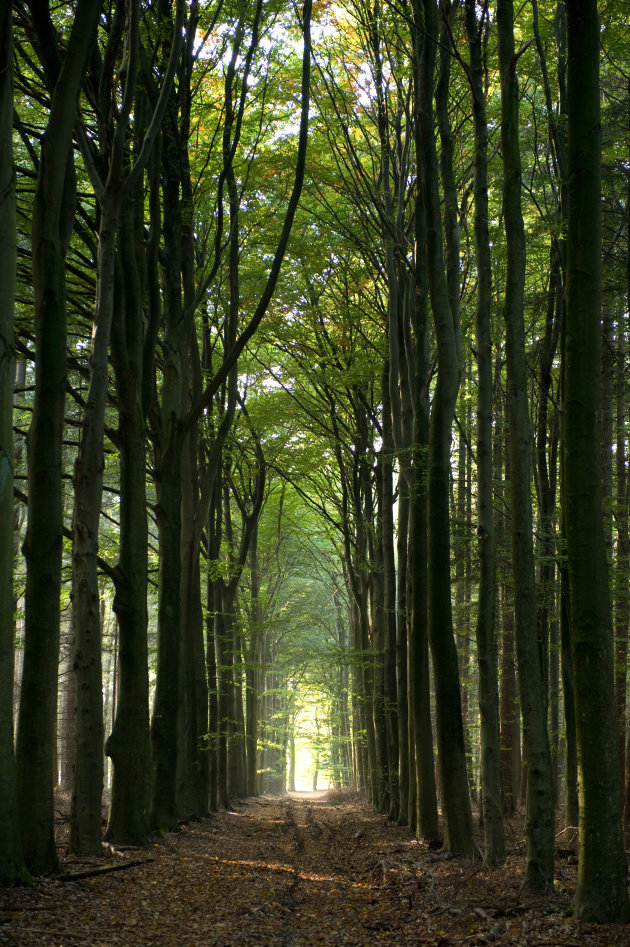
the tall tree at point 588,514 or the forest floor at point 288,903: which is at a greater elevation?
the tall tree at point 588,514

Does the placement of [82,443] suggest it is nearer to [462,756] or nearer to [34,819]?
[34,819]

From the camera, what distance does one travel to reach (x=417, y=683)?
11.0 metres

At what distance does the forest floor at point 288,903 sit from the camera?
17.6ft

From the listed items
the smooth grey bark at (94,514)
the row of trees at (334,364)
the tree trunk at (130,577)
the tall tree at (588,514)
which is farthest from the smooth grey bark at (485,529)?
the tree trunk at (130,577)

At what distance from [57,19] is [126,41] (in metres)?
4.04

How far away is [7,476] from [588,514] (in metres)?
4.71

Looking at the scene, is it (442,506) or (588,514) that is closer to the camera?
(588,514)

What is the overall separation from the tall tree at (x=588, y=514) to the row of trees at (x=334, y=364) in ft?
0.07

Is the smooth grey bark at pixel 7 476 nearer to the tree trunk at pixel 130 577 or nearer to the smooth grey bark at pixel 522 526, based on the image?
the tree trunk at pixel 130 577

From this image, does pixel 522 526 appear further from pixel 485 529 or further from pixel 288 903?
pixel 288 903

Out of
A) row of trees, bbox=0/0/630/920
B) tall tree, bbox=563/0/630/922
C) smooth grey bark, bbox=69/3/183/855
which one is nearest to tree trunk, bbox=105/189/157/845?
row of trees, bbox=0/0/630/920

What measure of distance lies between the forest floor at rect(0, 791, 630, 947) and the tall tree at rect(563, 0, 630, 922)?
16.9 inches

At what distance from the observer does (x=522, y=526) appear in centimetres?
714

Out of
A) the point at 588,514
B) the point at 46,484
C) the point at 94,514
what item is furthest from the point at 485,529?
the point at 46,484
